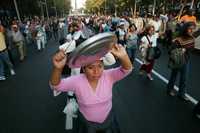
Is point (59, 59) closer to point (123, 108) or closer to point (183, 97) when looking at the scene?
point (123, 108)

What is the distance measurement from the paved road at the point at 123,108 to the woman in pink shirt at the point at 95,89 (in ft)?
7.19

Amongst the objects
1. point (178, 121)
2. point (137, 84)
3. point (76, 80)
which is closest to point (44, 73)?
point (137, 84)

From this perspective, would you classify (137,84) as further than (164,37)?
No

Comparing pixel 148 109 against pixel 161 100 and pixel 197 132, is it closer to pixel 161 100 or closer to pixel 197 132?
pixel 161 100

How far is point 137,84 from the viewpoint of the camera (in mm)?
7430

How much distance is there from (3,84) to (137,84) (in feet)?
13.2

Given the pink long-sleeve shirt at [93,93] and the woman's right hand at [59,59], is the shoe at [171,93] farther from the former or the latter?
the woman's right hand at [59,59]

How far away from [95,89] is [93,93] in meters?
0.05

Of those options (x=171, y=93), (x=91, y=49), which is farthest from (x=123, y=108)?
(x=91, y=49)

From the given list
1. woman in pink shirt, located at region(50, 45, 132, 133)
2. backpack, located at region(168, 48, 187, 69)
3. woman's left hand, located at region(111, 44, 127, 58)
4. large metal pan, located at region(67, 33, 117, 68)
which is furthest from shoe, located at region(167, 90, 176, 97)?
large metal pan, located at region(67, 33, 117, 68)

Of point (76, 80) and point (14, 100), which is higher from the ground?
point (76, 80)

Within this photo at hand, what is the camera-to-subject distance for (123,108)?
18.7 ft

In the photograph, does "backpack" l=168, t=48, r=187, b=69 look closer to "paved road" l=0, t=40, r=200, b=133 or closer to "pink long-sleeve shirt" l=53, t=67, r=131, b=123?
"paved road" l=0, t=40, r=200, b=133

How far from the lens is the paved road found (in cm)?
484
